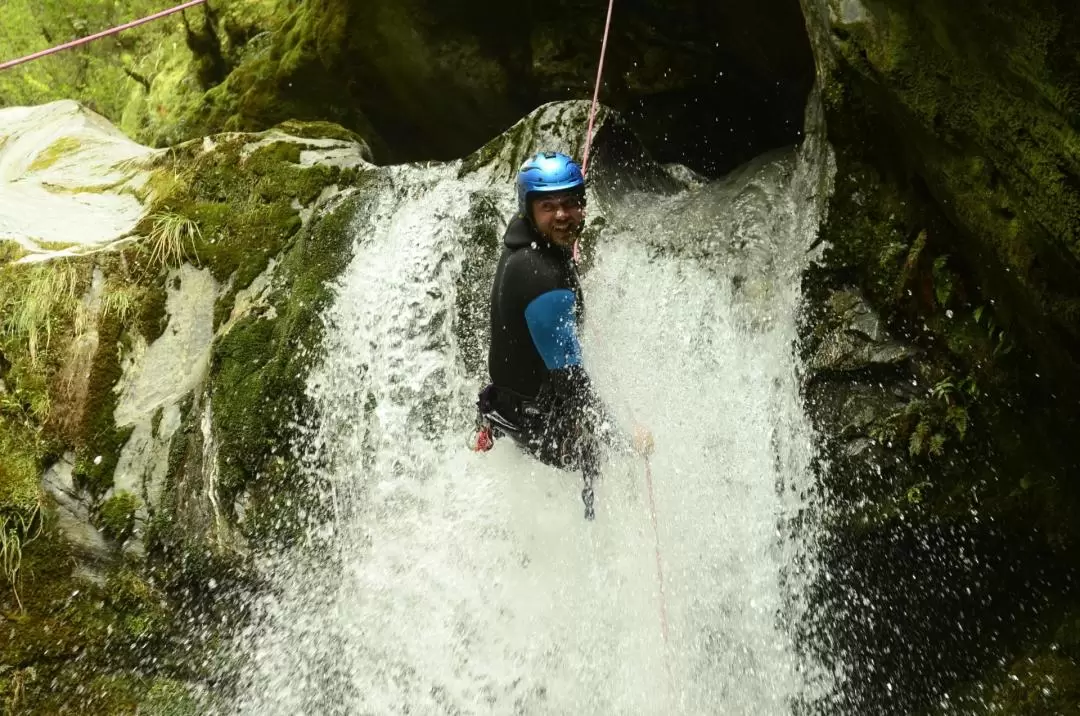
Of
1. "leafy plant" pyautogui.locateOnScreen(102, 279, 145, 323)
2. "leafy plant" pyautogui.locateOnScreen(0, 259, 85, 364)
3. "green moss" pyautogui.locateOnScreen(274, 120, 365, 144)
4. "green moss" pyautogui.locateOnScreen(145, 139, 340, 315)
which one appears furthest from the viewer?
"green moss" pyautogui.locateOnScreen(274, 120, 365, 144)

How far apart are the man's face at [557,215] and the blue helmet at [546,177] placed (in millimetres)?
44

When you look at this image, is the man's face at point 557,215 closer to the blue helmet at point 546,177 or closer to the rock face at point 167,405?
the blue helmet at point 546,177

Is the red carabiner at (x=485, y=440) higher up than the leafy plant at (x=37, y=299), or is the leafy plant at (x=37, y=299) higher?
the leafy plant at (x=37, y=299)

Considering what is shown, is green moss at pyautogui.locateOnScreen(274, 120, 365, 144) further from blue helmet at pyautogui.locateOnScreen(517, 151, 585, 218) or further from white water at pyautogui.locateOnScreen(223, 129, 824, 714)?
blue helmet at pyautogui.locateOnScreen(517, 151, 585, 218)

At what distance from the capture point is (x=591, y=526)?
176 inches

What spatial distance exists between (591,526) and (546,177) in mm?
2103

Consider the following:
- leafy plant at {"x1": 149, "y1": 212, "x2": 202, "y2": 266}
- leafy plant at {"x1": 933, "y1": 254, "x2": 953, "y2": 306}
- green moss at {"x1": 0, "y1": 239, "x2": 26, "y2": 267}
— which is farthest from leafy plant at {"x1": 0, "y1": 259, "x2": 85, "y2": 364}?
leafy plant at {"x1": 933, "y1": 254, "x2": 953, "y2": 306}

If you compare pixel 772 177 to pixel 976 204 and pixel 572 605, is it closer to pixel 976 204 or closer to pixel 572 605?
pixel 976 204

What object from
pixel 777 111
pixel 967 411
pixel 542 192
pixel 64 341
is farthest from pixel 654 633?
pixel 777 111

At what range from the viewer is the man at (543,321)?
3486 millimetres

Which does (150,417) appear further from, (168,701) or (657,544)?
(657,544)

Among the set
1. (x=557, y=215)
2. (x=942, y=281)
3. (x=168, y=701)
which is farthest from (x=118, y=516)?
(x=942, y=281)

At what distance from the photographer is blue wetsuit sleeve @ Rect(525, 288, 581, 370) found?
345cm

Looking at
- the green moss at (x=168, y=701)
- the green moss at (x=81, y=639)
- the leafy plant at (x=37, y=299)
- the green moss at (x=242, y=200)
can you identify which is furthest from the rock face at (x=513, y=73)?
the green moss at (x=168, y=701)
